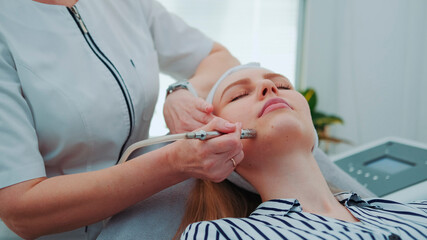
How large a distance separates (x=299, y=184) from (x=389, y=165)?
0.79m

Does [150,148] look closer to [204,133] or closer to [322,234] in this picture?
[204,133]

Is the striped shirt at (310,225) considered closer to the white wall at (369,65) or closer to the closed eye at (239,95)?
the closed eye at (239,95)

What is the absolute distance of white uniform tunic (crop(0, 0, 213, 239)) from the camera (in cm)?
79

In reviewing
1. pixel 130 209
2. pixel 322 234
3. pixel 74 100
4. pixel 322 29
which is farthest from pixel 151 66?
pixel 322 29

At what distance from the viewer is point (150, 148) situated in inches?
47.2

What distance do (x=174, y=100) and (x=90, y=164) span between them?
0.30m

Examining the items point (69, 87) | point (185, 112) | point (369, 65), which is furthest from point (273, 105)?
point (369, 65)

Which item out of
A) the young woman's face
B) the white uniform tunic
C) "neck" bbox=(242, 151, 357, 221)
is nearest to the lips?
the young woman's face

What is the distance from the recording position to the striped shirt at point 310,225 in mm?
771

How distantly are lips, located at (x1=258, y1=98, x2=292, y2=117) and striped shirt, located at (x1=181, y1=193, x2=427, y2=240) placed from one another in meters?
0.24

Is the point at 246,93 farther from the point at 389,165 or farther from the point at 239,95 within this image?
the point at 389,165

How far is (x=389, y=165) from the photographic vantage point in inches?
59.8

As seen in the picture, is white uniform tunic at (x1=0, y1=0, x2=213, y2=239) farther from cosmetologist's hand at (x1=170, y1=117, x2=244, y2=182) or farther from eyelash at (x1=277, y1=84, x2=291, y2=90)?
eyelash at (x1=277, y1=84, x2=291, y2=90)

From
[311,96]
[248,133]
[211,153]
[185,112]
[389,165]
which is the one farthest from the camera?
[311,96]
